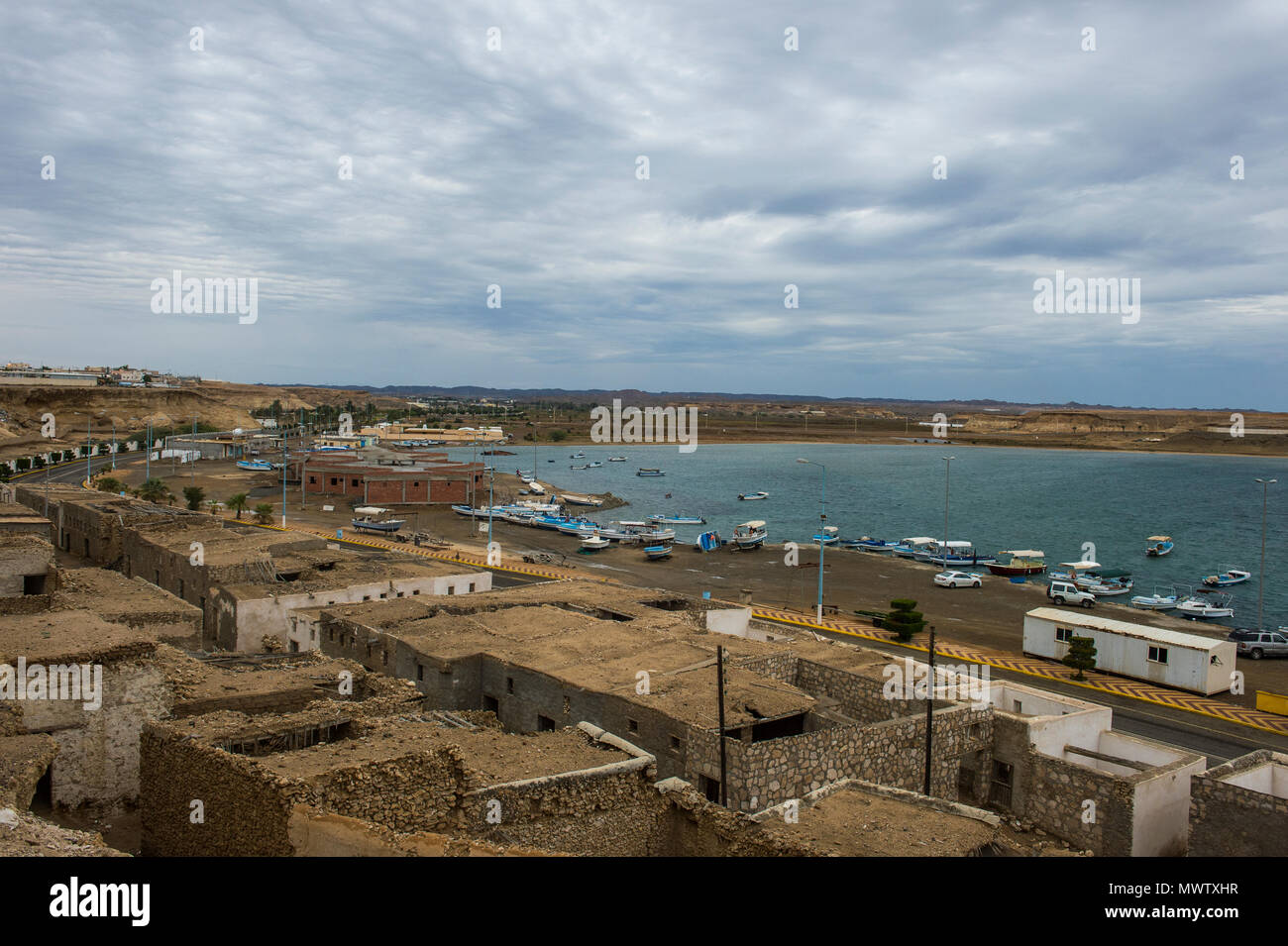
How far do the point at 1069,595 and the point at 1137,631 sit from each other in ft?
63.9

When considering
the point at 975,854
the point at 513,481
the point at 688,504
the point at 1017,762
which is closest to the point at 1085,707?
the point at 1017,762

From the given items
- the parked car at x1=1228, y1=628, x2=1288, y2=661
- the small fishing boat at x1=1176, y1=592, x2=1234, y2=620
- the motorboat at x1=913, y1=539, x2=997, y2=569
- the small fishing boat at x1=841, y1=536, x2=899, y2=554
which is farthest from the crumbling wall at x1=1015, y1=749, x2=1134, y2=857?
the small fishing boat at x1=841, y1=536, x2=899, y2=554

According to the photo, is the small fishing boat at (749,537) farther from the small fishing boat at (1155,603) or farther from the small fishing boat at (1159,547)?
the small fishing boat at (1159,547)

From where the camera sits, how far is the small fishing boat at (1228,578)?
64.1m

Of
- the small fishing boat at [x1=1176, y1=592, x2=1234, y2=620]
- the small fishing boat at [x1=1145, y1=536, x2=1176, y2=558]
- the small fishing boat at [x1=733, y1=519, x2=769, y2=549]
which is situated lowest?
the small fishing boat at [x1=1176, y1=592, x2=1234, y2=620]

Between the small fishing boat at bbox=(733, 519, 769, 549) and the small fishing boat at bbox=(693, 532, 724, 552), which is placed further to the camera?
the small fishing boat at bbox=(733, 519, 769, 549)

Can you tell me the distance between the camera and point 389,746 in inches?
498

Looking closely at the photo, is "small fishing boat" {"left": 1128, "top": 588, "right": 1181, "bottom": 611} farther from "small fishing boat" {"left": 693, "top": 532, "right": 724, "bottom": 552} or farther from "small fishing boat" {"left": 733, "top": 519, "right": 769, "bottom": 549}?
"small fishing boat" {"left": 693, "top": 532, "right": 724, "bottom": 552}

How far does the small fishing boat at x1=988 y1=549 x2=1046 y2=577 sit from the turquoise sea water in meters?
6.87

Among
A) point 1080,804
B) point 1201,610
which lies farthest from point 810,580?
point 1080,804

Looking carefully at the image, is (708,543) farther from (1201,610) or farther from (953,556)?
(1201,610)

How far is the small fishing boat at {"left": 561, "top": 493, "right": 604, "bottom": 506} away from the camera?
353 feet
